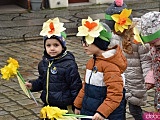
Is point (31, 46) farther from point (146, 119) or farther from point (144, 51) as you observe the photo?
point (146, 119)

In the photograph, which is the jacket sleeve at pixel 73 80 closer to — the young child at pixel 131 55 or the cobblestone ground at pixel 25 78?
the young child at pixel 131 55

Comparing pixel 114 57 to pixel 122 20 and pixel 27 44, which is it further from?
pixel 27 44

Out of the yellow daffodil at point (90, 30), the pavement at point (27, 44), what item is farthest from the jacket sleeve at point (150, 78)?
the pavement at point (27, 44)

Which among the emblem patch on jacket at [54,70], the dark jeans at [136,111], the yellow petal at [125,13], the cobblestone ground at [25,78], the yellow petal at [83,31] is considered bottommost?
the cobblestone ground at [25,78]

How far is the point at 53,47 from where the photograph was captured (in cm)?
480

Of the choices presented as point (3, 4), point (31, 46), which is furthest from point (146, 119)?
point (3, 4)

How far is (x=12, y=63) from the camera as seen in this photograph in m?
4.96

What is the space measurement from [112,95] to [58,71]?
81 cm

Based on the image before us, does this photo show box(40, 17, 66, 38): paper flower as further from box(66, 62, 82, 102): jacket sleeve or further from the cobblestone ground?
the cobblestone ground

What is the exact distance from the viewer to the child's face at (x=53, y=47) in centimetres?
478

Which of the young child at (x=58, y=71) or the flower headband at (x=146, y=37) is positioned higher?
the flower headband at (x=146, y=37)

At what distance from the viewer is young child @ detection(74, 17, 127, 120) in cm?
419

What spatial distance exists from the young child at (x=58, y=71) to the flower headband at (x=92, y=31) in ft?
1.71

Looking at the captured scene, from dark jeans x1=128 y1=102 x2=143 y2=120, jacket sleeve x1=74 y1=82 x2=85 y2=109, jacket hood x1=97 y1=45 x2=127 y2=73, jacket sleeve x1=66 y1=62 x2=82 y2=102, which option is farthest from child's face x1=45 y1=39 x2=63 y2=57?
dark jeans x1=128 y1=102 x2=143 y2=120
